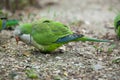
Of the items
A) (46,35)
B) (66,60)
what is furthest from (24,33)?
(66,60)

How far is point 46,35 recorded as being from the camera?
446 cm

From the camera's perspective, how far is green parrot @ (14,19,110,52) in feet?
14.5

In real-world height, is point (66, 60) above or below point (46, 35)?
below

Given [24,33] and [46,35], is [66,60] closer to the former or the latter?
[46,35]

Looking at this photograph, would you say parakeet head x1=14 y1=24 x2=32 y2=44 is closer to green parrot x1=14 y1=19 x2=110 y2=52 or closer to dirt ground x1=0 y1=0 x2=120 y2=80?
green parrot x1=14 y1=19 x2=110 y2=52

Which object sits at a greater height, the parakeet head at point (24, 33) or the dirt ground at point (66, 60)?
the parakeet head at point (24, 33)

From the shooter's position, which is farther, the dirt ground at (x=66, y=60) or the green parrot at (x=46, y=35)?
the green parrot at (x=46, y=35)

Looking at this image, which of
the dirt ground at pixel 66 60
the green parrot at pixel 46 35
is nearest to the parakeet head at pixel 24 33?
the green parrot at pixel 46 35

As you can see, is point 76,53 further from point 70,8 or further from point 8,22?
point 70,8

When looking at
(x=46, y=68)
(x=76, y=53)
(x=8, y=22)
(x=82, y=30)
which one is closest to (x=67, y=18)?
(x=82, y=30)

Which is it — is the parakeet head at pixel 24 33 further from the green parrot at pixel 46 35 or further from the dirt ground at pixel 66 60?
the dirt ground at pixel 66 60

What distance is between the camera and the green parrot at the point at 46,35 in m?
4.43

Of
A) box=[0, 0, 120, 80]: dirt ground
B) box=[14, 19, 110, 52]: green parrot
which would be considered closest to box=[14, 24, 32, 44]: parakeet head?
box=[14, 19, 110, 52]: green parrot

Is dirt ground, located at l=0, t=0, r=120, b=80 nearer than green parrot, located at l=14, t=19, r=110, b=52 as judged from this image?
Yes
